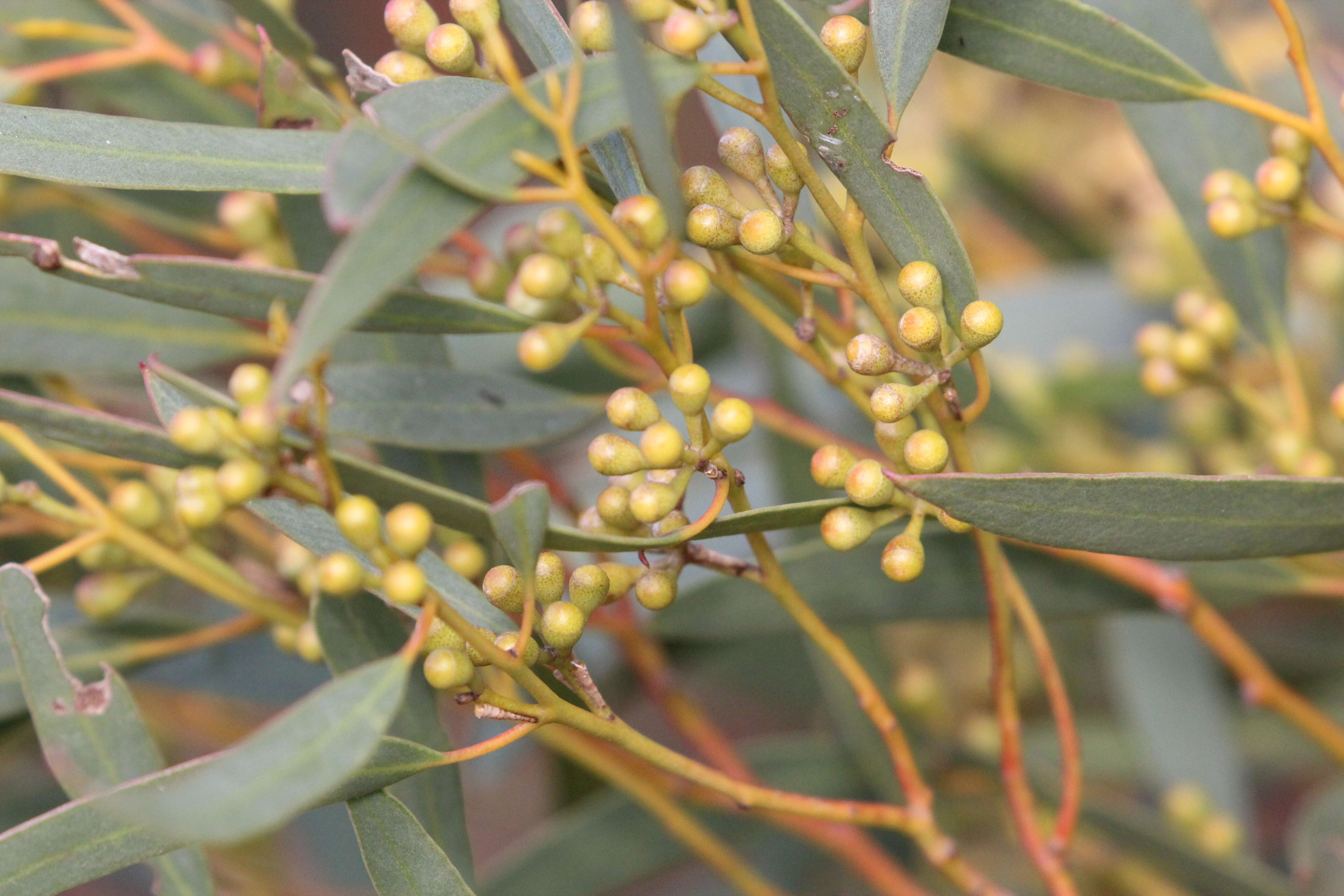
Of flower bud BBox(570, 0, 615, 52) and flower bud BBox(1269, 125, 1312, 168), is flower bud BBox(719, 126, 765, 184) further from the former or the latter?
flower bud BBox(1269, 125, 1312, 168)

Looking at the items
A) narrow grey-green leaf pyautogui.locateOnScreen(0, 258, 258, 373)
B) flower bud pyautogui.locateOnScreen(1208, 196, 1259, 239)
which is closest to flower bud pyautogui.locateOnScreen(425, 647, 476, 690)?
narrow grey-green leaf pyautogui.locateOnScreen(0, 258, 258, 373)

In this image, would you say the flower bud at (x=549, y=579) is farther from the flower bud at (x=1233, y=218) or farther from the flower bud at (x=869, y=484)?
the flower bud at (x=1233, y=218)

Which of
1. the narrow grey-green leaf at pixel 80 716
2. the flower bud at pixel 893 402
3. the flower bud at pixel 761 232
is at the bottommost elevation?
the narrow grey-green leaf at pixel 80 716

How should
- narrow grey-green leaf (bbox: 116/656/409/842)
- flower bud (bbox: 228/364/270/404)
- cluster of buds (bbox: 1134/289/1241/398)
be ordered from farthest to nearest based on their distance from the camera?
cluster of buds (bbox: 1134/289/1241/398), flower bud (bbox: 228/364/270/404), narrow grey-green leaf (bbox: 116/656/409/842)

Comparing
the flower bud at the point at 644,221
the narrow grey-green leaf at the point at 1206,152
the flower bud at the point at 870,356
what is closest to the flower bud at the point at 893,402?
the flower bud at the point at 870,356

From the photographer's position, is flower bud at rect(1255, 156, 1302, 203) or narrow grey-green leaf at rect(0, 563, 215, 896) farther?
flower bud at rect(1255, 156, 1302, 203)

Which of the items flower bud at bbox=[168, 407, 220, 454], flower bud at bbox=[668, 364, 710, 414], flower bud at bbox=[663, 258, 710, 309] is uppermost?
flower bud at bbox=[663, 258, 710, 309]
